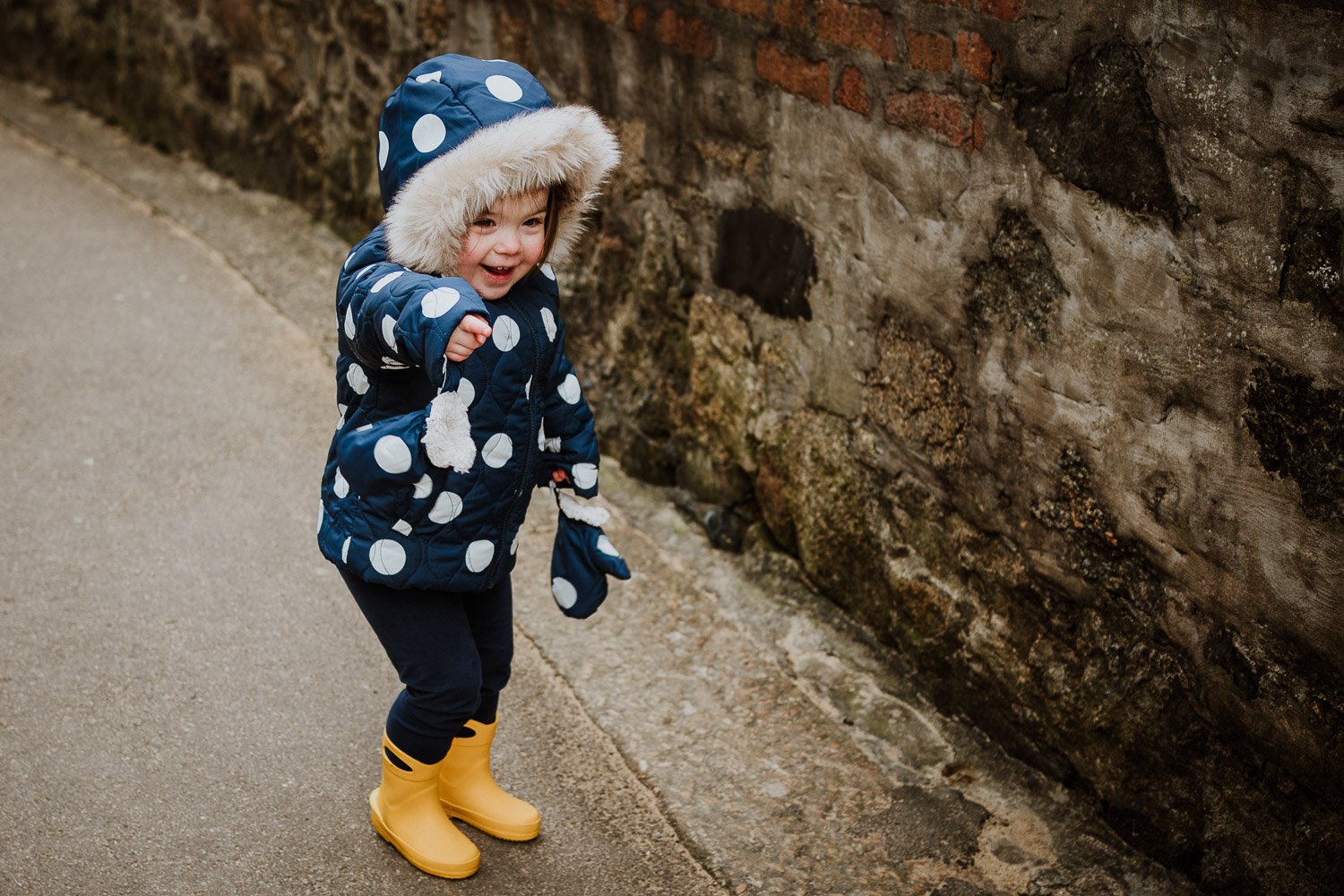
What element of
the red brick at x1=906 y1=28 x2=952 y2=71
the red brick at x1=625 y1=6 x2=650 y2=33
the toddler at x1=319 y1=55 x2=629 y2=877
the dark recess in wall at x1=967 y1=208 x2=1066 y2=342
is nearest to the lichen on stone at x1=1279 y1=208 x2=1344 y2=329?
the dark recess in wall at x1=967 y1=208 x2=1066 y2=342

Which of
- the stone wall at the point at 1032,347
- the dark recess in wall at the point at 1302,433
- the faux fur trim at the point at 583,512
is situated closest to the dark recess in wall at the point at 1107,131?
the stone wall at the point at 1032,347

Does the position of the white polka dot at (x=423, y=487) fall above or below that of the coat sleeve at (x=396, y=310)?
below

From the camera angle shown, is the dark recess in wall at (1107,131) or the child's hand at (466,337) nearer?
the child's hand at (466,337)

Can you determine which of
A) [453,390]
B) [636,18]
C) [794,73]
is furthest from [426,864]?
[636,18]

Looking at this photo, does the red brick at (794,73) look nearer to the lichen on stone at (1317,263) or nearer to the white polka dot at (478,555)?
the lichen on stone at (1317,263)

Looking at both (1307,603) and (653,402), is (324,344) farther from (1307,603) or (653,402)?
(1307,603)

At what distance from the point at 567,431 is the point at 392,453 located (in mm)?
375

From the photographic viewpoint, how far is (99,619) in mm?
2996

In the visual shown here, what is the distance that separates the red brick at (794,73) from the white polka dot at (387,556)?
130 centimetres

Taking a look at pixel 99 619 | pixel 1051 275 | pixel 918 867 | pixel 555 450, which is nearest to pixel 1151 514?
pixel 1051 275

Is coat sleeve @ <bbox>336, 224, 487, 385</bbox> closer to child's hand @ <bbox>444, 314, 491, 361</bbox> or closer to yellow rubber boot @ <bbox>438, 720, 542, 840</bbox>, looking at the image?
child's hand @ <bbox>444, 314, 491, 361</bbox>

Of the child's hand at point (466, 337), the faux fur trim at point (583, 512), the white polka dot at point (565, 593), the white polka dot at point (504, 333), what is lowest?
the white polka dot at point (565, 593)

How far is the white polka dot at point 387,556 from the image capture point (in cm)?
210

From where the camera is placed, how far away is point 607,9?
129 inches
